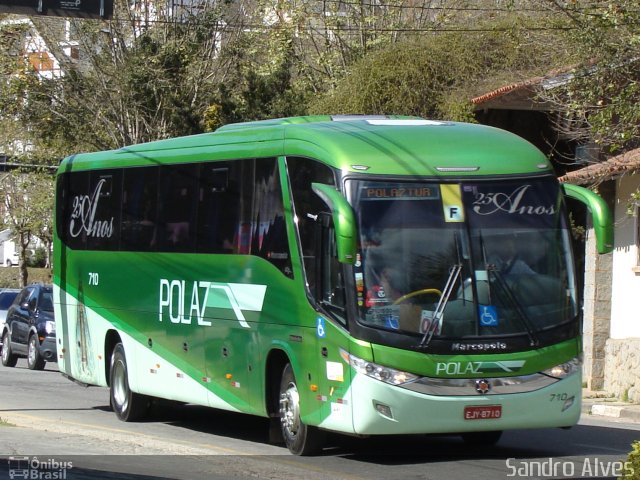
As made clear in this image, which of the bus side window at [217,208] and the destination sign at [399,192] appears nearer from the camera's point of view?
the destination sign at [399,192]

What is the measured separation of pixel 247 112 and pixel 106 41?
5939 millimetres

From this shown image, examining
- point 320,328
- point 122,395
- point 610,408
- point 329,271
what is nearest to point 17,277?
point 122,395

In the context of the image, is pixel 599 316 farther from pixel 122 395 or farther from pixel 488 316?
pixel 488 316

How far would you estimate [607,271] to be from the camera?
22.4m

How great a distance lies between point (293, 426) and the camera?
1231cm

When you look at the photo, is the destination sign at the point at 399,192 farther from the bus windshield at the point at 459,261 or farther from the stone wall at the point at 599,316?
the stone wall at the point at 599,316

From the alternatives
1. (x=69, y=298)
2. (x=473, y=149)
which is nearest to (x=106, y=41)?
(x=69, y=298)

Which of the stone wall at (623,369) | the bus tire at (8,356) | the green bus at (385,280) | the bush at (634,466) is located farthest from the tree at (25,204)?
the bush at (634,466)

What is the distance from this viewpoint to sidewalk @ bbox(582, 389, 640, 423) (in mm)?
18422

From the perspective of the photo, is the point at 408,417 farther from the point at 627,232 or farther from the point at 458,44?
the point at 458,44

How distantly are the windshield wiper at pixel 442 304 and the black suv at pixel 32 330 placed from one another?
1581 cm

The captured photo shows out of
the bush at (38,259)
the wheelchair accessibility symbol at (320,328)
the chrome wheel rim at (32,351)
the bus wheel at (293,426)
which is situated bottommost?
the bush at (38,259)

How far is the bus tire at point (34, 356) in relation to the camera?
2633 cm

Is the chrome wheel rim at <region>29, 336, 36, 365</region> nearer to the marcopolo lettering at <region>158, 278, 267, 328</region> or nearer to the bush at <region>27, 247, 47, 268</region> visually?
the marcopolo lettering at <region>158, 278, 267, 328</region>
